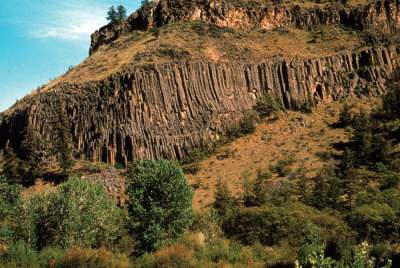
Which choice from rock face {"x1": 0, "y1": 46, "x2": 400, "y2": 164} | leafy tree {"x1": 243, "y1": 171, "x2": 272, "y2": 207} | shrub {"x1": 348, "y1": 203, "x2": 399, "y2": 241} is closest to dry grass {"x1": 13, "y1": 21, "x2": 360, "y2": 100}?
rock face {"x1": 0, "y1": 46, "x2": 400, "y2": 164}

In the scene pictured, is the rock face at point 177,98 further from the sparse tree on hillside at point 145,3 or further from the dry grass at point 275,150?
the sparse tree on hillside at point 145,3

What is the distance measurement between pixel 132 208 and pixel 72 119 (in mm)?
40069

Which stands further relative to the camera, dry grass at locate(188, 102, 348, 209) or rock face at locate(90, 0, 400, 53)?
rock face at locate(90, 0, 400, 53)

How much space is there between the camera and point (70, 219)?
39500 mm

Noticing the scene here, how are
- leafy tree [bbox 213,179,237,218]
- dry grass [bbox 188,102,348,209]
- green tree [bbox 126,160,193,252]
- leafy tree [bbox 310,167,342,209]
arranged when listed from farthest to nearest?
dry grass [bbox 188,102,348,209] < leafy tree [bbox 213,179,237,218] < leafy tree [bbox 310,167,342,209] < green tree [bbox 126,160,193,252]

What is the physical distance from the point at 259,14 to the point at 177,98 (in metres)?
30.4

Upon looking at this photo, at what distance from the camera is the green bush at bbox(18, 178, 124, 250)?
39.5m

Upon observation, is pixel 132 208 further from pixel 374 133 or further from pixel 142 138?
pixel 374 133

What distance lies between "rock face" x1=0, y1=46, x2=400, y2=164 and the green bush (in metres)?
27.0

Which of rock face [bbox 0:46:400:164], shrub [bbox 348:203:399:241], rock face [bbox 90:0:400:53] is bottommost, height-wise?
shrub [bbox 348:203:399:241]

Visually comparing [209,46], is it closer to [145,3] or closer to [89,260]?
[145,3]

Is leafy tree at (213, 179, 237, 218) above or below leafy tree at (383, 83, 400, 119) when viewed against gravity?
below

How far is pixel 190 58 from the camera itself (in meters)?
81.8

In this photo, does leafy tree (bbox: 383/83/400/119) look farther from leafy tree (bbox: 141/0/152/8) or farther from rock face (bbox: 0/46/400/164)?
leafy tree (bbox: 141/0/152/8)
